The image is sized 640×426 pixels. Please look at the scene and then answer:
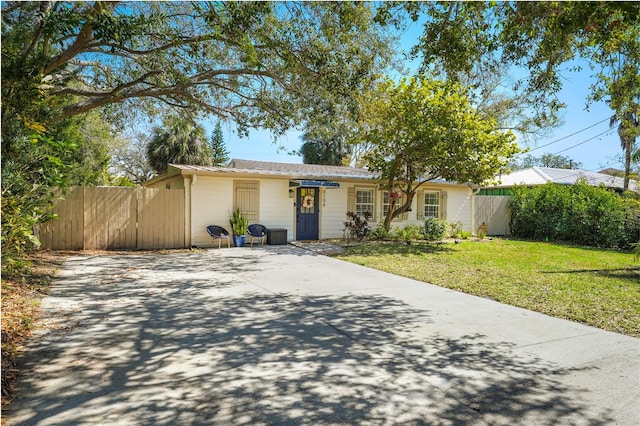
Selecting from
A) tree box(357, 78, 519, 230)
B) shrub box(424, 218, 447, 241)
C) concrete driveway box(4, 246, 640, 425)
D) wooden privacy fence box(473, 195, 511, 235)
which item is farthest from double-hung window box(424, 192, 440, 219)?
concrete driveway box(4, 246, 640, 425)

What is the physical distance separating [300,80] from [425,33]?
133 inches

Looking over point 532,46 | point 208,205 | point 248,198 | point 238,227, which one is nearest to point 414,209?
point 248,198

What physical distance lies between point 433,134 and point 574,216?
8.69 meters

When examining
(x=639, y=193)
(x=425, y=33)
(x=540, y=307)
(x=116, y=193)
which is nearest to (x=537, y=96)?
(x=425, y=33)

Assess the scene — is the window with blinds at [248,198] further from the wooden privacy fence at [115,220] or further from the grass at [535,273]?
the grass at [535,273]

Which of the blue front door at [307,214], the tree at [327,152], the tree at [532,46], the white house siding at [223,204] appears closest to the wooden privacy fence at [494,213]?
the blue front door at [307,214]

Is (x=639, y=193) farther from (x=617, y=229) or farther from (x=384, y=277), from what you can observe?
(x=384, y=277)

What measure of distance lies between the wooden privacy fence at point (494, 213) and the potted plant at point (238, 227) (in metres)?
12.0

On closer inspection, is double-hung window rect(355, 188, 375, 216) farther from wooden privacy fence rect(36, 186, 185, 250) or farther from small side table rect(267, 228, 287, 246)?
wooden privacy fence rect(36, 186, 185, 250)

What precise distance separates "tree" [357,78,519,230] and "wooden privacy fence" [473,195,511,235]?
18.5 feet

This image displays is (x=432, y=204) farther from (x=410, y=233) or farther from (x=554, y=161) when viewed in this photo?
(x=554, y=161)

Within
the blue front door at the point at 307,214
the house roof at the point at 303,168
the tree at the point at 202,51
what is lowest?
the blue front door at the point at 307,214

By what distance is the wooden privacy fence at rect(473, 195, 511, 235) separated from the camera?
1906cm

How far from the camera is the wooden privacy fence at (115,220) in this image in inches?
433
